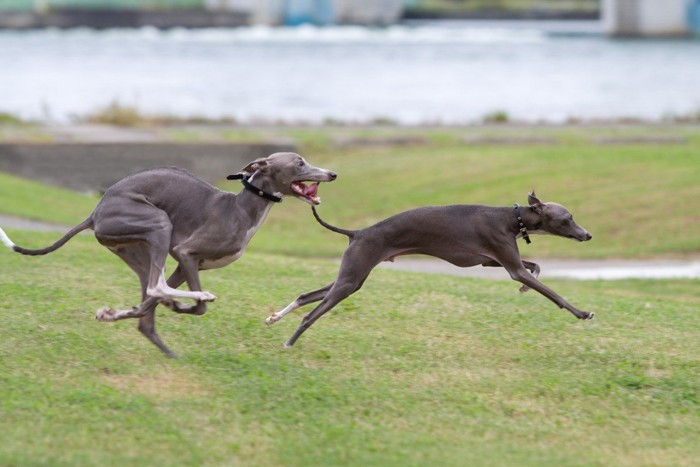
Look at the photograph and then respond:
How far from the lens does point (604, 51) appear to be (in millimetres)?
100688

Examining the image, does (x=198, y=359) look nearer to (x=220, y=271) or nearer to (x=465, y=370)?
(x=465, y=370)

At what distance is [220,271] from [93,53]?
8991 centimetres

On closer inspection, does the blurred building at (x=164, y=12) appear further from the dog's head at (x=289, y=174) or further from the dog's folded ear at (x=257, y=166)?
A: the dog's head at (x=289, y=174)

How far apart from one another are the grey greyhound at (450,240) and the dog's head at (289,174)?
38 centimetres

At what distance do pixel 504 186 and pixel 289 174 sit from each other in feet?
51.7

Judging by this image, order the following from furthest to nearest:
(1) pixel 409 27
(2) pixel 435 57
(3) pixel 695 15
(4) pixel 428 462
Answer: (1) pixel 409 27
(3) pixel 695 15
(2) pixel 435 57
(4) pixel 428 462

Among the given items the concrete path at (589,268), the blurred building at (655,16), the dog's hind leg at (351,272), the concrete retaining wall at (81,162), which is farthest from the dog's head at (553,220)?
the blurred building at (655,16)

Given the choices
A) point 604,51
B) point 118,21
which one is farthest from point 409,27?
point 604,51

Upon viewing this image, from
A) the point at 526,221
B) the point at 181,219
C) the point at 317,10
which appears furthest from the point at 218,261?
the point at 317,10

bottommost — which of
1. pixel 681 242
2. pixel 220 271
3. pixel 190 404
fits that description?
pixel 681 242

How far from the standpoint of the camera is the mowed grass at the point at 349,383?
7.98m

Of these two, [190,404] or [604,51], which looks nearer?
[190,404]

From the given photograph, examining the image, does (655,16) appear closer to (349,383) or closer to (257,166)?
(257,166)

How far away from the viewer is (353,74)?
8006 cm
